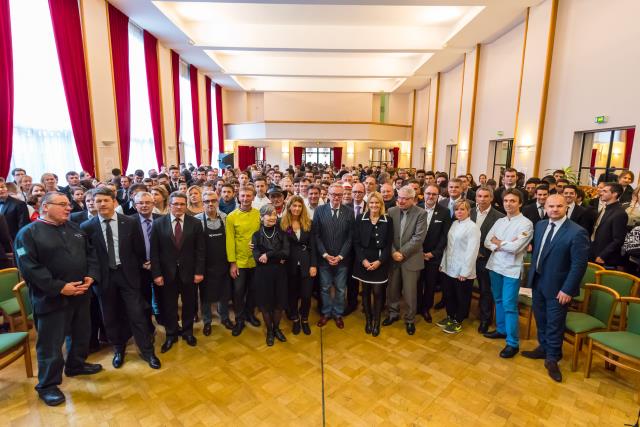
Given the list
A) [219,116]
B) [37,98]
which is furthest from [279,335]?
[219,116]

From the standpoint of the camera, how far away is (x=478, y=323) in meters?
3.96

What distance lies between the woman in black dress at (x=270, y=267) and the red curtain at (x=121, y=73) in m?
6.86

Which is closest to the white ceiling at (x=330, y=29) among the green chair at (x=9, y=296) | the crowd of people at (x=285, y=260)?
the crowd of people at (x=285, y=260)

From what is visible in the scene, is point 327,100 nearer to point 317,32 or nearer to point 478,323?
point 317,32

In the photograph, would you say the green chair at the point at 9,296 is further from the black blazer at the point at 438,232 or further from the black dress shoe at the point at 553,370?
the black dress shoe at the point at 553,370

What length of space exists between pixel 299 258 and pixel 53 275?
6.94 ft

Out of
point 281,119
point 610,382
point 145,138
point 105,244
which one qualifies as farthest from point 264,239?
point 281,119

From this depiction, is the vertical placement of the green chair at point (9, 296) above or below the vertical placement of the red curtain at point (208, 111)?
below

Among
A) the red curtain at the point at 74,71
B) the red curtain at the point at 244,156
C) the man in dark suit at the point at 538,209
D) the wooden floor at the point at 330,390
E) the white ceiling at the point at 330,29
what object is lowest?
the wooden floor at the point at 330,390

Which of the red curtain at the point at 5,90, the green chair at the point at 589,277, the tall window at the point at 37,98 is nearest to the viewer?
the green chair at the point at 589,277

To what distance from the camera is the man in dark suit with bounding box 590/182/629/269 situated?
12.2 feet

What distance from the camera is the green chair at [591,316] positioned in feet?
9.86

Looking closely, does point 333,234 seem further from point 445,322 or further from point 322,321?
point 445,322

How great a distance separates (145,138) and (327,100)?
12.2 meters
